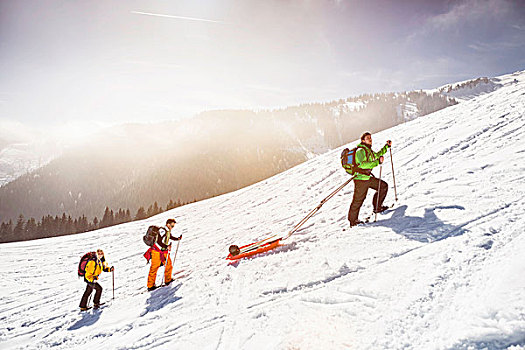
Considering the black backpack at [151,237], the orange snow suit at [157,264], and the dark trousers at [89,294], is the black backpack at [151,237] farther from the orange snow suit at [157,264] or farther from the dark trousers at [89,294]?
the dark trousers at [89,294]

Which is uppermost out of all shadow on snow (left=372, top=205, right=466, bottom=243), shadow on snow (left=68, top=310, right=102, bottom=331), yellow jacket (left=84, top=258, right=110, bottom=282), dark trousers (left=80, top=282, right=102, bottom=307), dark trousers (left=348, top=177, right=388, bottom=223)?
dark trousers (left=348, top=177, right=388, bottom=223)

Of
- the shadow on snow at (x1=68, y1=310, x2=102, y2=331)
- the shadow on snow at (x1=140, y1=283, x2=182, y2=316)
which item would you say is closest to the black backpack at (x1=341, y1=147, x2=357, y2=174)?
the shadow on snow at (x1=140, y1=283, x2=182, y2=316)

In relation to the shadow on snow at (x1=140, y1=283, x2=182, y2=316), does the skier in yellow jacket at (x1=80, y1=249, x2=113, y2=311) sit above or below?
above

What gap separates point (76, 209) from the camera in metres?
177

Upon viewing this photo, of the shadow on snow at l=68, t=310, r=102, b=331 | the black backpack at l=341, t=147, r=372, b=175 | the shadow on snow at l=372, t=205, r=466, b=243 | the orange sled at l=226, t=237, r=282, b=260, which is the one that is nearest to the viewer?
the shadow on snow at l=372, t=205, r=466, b=243

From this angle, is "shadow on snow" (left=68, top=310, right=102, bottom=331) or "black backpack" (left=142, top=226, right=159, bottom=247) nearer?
"shadow on snow" (left=68, top=310, right=102, bottom=331)

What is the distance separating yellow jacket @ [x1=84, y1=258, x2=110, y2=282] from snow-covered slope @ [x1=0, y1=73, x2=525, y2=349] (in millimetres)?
1078

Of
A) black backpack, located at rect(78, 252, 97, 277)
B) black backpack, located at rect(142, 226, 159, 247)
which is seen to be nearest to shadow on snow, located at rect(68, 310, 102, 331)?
black backpack, located at rect(78, 252, 97, 277)

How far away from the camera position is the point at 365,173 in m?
7.36

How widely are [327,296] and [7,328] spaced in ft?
33.4

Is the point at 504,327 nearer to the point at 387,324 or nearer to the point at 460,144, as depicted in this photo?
the point at 387,324

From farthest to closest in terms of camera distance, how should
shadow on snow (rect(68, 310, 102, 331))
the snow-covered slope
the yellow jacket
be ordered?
the yellow jacket
shadow on snow (rect(68, 310, 102, 331))
the snow-covered slope

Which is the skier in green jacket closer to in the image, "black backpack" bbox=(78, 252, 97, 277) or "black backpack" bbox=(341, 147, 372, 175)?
"black backpack" bbox=(341, 147, 372, 175)

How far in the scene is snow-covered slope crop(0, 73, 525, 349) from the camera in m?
3.48
